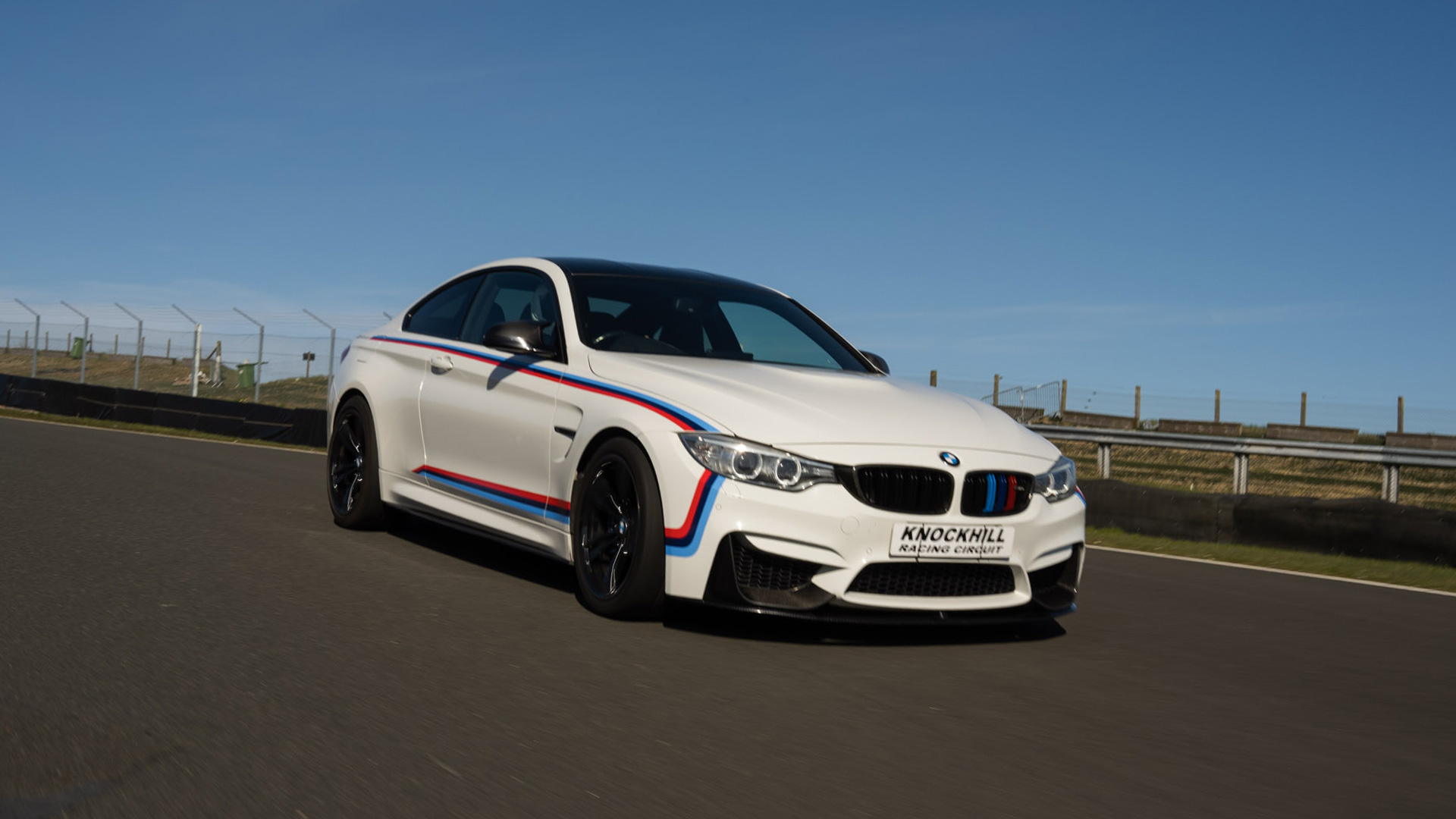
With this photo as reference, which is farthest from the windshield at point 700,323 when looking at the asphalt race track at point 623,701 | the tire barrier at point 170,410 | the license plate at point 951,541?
the tire barrier at point 170,410

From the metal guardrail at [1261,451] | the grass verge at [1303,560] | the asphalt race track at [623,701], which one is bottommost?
the asphalt race track at [623,701]

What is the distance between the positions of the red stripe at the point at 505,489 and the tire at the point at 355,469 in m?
0.59

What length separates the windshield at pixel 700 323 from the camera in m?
6.59

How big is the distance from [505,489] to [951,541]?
2.25 metres

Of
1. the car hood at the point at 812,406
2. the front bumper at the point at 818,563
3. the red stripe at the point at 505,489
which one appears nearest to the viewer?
the front bumper at the point at 818,563

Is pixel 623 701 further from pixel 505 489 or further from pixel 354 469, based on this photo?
pixel 354 469

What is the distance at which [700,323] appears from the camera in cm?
703

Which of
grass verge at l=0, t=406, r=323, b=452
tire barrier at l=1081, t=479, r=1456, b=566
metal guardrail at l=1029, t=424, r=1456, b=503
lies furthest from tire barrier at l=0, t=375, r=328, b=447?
tire barrier at l=1081, t=479, r=1456, b=566

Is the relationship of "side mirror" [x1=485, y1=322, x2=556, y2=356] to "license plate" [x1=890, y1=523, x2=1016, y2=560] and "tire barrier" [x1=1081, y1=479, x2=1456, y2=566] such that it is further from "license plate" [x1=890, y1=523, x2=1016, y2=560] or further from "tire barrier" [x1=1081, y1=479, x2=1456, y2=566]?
"tire barrier" [x1=1081, y1=479, x2=1456, y2=566]

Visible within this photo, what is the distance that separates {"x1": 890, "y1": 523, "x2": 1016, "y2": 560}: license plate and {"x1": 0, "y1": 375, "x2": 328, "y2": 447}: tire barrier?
46.6ft

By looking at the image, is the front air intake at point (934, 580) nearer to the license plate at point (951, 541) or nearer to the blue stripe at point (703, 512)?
the license plate at point (951, 541)

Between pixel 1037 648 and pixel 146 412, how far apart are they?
19.4 metres

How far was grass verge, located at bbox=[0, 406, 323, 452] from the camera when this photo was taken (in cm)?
1912

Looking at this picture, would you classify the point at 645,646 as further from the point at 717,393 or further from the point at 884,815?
the point at 884,815
